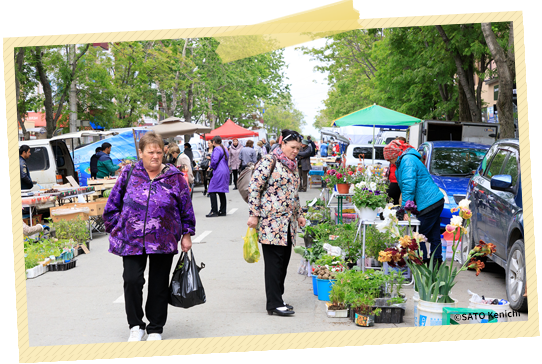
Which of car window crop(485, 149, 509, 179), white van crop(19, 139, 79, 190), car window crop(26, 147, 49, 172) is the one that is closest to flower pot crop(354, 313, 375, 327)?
car window crop(485, 149, 509, 179)

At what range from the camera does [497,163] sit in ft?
24.5

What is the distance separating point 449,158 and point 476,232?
136 inches

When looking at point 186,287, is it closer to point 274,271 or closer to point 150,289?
point 150,289

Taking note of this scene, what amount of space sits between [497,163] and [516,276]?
2.05 meters

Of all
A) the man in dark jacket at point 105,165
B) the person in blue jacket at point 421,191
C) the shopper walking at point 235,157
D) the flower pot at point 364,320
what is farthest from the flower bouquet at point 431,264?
the shopper walking at point 235,157

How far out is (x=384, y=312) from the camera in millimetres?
5559

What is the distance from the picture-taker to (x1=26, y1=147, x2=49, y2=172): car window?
1422cm

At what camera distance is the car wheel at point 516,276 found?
566 cm

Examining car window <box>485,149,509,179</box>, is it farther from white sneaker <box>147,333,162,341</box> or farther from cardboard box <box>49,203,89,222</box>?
cardboard box <box>49,203,89,222</box>

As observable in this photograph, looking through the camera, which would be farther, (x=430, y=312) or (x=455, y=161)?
(x=455, y=161)

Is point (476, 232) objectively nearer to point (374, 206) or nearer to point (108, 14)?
point (374, 206)

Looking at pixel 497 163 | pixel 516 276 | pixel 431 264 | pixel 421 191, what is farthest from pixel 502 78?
pixel 431 264

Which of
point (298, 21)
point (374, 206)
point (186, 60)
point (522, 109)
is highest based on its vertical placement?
point (186, 60)

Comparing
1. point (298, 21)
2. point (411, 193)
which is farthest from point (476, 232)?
point (298, 21)
